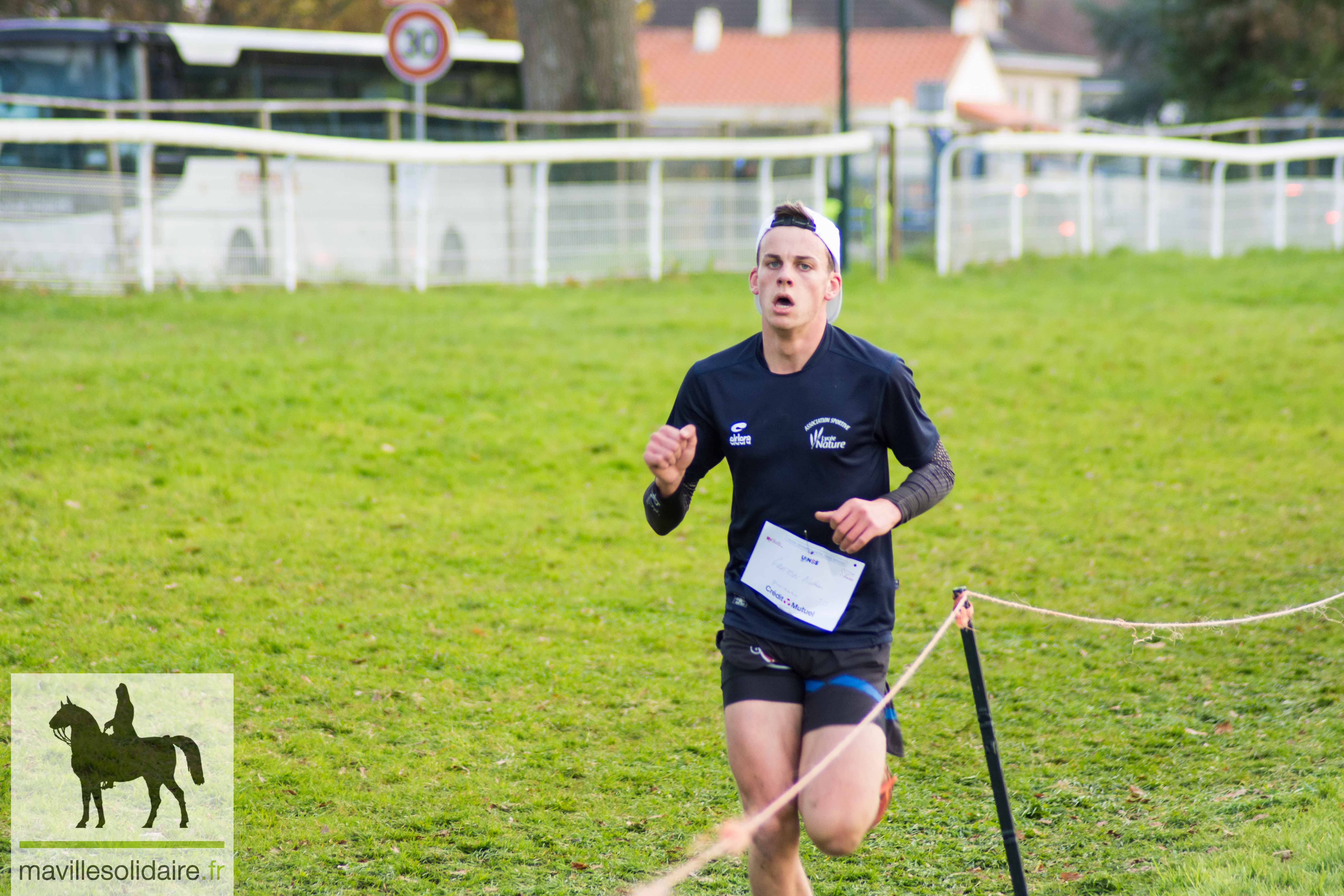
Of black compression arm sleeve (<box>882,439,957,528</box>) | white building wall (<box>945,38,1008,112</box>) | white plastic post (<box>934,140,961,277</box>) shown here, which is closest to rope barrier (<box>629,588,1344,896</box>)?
black compression arm sleeve (<box>882,439,957,528</box>)

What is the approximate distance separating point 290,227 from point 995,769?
13123 mm

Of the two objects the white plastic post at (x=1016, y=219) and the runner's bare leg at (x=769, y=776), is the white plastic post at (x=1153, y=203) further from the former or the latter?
the runner's bare leg at (x=769, y=776)

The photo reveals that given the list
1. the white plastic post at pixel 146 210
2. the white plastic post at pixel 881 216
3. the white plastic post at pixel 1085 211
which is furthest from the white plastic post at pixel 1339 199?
the white plastic post at pixel 146 210

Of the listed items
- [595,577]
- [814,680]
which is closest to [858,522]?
[814,680]

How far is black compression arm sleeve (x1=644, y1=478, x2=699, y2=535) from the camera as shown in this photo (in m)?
4.17

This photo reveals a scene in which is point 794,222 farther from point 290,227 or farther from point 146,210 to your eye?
point 290,227

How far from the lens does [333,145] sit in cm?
1527

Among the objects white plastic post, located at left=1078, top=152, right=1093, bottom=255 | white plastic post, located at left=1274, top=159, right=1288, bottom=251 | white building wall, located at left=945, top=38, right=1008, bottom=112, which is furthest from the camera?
white building wall, located at left=945, top=38, right=1008, bottom=112

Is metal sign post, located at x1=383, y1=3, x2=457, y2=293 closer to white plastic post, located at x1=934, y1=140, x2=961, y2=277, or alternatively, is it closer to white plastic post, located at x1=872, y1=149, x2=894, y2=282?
white plastic post, located at x1=872, y1=149, x2=894, y2=282

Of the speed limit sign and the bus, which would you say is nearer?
the speed limit sign

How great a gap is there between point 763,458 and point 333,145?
12461mm

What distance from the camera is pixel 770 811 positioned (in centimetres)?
346

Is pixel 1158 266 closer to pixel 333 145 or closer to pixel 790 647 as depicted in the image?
pixel 333 145

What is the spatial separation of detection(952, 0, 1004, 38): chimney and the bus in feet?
169
